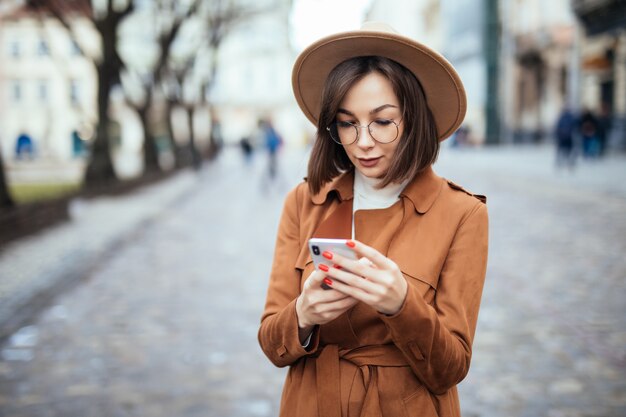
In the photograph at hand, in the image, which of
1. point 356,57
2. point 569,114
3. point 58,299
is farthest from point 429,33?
point 356,57

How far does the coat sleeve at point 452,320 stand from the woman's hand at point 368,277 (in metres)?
0.14

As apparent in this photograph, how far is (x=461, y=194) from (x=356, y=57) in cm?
49

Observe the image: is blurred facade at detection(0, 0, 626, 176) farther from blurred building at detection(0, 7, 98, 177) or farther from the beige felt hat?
the beige felt hat

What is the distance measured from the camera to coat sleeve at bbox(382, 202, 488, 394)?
5.13 ft

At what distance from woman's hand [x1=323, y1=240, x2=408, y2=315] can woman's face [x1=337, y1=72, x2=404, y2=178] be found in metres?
0.44

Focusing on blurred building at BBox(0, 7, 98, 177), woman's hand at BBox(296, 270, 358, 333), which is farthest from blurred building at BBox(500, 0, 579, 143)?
blurred building at BBox(0, 7, 98, 177)

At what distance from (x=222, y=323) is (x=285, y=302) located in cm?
418

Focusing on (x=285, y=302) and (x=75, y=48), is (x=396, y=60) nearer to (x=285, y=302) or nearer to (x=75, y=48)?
(x=285, y=302)

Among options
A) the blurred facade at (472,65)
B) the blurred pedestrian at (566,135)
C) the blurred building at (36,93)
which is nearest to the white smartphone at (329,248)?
the blurred facade at (472,65)

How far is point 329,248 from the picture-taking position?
140 centimetres

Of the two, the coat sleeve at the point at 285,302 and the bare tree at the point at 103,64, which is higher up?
the bare tree at the point at 103,64

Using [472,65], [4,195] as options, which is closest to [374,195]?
[4,195]

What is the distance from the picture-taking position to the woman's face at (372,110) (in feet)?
5.69

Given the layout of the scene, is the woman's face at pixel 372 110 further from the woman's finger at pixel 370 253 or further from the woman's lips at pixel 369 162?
the woman's finger at pixel 370 253
